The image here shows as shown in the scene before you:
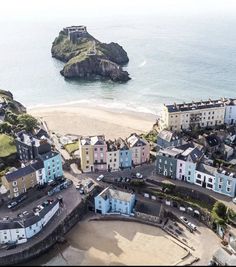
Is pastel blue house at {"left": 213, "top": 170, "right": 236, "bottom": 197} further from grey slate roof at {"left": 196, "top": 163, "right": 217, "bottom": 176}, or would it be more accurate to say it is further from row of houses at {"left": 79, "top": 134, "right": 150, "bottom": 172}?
row of houses at {"left": 79, "top": 134, "right": 150, "bottom": 172}

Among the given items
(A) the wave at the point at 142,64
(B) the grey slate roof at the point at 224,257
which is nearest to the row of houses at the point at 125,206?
(B) the grey slate roof at the point at 224,257

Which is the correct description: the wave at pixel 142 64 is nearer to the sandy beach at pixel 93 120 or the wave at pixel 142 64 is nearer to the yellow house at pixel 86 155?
the sandy beach at pixel 93 120

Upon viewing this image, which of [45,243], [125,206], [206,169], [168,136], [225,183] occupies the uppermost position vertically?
[168,136]

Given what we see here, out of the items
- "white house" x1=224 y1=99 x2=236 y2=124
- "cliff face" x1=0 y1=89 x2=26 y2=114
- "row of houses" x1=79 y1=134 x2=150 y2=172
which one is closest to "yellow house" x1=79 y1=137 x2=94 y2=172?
"row of houses" x1=79 y1=134 x2=150 y2=172

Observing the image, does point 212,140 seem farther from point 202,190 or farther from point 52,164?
point 52,164

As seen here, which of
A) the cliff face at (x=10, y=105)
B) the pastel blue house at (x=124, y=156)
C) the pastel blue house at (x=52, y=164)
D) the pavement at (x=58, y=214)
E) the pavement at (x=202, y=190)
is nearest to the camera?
the pavement at (x=58, y=214)

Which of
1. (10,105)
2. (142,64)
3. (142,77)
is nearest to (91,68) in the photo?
(142,77)
